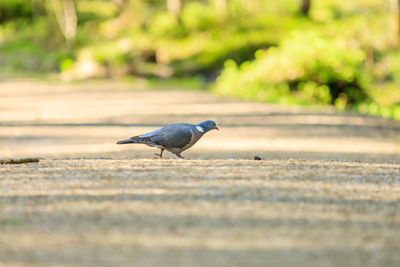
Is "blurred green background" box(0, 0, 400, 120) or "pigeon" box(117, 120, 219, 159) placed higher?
"blurred green background" box(0, 0, 400, 120)

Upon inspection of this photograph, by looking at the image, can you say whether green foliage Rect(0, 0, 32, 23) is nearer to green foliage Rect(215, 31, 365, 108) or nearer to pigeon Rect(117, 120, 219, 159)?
green foliage Rect(215, 31, 365, 108)

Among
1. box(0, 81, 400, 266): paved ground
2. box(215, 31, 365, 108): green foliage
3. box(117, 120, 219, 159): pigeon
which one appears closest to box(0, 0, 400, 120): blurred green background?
box(215, 31, 365, 108): green foliage

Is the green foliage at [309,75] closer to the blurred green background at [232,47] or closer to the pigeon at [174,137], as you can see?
the blurred green background at [232,47]

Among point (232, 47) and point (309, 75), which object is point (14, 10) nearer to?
point (232, 47)

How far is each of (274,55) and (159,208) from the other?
1718 cm

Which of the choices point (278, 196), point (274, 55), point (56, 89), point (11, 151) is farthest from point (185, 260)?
point (56, 89)

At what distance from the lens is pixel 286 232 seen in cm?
457

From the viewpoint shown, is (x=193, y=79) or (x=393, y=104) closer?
(x=393, y=104)

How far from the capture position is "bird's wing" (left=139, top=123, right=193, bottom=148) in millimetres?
7703

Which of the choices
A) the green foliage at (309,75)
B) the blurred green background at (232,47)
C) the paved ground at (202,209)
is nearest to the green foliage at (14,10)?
the blurred green background at (232,47)

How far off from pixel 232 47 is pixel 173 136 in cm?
2083

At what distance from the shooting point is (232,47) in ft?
92.6

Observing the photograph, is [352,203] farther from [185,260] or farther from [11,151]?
[11,151]

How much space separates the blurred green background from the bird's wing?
10.9 m
